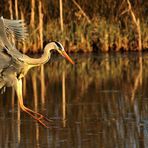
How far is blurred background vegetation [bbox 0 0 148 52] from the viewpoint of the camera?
25.7 m

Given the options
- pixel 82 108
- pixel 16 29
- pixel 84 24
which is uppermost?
pixel 84 24

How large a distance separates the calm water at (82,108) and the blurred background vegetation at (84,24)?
5.21m

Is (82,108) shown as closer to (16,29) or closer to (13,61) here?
(16,29)

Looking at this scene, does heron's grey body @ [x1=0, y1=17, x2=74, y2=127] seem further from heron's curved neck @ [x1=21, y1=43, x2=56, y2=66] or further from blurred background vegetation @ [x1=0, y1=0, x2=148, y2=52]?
blurred background vegetation @ [x1=0, y1=0, x2=148, y2=52]

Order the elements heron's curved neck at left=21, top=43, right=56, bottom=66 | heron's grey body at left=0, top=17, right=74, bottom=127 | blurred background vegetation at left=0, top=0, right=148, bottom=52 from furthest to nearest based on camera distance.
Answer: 1. blurred background vegetation at left=0, top=0, right=148, bottom=52
2. heron's curved neck at left=21, top=43, right=56, bottom=66
3. heron's grey body at left=0, top=17, right=74, bottom=127

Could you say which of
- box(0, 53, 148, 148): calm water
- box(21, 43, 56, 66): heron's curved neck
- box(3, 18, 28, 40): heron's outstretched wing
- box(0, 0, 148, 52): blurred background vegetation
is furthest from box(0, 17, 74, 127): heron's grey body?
box(0, 0, 148, 52): blurred background vegetation

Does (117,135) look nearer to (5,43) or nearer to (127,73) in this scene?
(5,43)

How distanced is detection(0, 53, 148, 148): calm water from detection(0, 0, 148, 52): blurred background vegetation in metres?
5.21

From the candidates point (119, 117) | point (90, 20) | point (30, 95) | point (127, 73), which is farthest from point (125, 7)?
point (119, 117)

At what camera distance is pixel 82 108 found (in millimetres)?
12328

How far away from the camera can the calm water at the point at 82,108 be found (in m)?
9.48

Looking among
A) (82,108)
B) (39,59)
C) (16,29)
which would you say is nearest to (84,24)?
(82,108)

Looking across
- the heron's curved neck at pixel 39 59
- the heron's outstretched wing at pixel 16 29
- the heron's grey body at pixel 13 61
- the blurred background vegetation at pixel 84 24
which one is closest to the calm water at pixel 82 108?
the heron's grey body at pixel 13 61

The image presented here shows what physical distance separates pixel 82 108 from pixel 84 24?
14.0m
